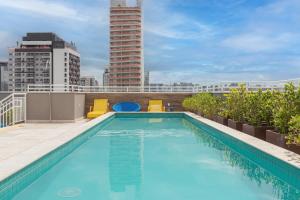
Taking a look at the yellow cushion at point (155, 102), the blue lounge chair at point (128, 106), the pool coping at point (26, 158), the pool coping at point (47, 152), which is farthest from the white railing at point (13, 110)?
the yellow cushion at point (155, 102)

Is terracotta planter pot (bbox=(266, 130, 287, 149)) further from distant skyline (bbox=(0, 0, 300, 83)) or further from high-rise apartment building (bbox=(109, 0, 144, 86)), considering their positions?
high-rise apartment building (bbox=(109, 0, 144, 86))

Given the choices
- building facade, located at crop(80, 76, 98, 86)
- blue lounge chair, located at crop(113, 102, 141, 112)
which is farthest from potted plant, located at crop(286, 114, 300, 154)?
building facade, located at crop(80, 76, 98, 86)

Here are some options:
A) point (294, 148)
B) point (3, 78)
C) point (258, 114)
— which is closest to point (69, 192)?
point (294, 148)

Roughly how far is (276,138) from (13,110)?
8.99 metres

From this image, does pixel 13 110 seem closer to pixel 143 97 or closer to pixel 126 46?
pixel 143 97

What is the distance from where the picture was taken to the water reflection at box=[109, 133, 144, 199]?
504 cm

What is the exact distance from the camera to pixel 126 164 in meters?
6.46

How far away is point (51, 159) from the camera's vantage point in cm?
627

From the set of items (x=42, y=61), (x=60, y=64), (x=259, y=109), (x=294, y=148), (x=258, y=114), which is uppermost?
(x=42, y=61)

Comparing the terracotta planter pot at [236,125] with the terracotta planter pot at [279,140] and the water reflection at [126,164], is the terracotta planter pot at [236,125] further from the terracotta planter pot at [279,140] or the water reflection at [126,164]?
the water reflection at [126,164]

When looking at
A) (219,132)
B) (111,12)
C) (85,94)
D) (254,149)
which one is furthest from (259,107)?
(111,12)

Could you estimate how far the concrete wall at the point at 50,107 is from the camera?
14.0 meters

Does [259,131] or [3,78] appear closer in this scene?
[259,131]

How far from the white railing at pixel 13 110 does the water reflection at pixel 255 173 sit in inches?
277
